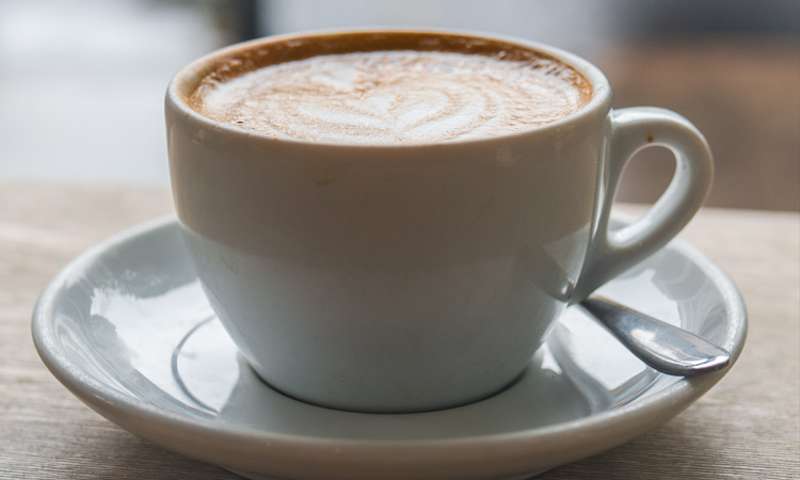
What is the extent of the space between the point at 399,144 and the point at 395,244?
0.06m

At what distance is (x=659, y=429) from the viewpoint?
683mm

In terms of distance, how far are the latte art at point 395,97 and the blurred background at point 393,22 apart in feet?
5.24

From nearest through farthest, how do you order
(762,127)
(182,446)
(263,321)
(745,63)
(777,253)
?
1. (182,446)
2. (263,321)
3. (777,253)
4. (762,127)
5. (745,63)

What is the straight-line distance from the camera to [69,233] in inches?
41.3

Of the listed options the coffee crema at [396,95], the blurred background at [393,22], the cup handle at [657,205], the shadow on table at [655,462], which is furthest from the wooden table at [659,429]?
the blurred background at [393,22]

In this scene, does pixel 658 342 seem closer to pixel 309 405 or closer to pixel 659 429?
pixel 659 429

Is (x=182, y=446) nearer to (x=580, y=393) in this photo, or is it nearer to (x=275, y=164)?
(x=275, y=164)

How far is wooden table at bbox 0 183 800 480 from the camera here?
64 centimetres

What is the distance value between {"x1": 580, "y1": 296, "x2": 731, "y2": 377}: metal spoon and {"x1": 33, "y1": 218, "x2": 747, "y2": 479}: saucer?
1 cm

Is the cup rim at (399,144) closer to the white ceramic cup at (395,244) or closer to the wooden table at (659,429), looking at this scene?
the white ceramic cup at (395,244)

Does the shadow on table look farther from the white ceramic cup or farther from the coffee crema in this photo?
the coffee crema

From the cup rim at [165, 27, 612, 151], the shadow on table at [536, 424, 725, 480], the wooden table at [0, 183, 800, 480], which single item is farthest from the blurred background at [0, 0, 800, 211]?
the shadow on table at [536, 424, 725, 480]

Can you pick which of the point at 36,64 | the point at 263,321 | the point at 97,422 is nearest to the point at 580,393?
the point at 263,321

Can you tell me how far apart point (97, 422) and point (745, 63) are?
2967 mm
